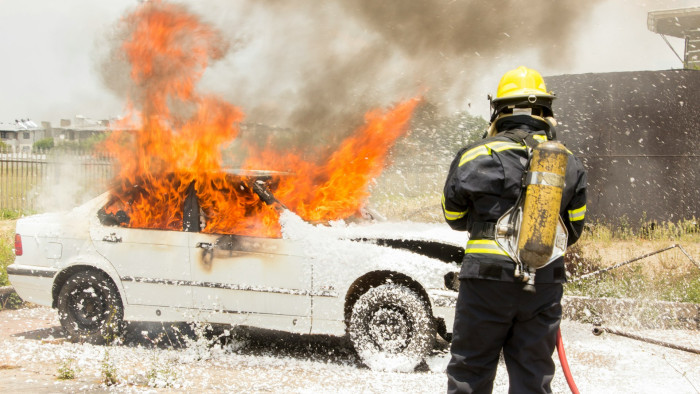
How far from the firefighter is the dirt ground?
1655 mm

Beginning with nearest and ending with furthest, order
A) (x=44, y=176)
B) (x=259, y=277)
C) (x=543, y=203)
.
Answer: (x=543, y=203)
(x=259, y=277)
(x=44, y=176)

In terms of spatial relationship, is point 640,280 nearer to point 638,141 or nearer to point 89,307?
point 638,141

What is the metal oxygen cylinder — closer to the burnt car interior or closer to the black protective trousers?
the black protective trousers

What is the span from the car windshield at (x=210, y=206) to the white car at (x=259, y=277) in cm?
8

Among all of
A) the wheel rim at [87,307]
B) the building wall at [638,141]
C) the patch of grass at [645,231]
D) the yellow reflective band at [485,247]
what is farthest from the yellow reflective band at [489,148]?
the building wall at [638,141]

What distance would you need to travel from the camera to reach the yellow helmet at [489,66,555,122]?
3.31 metres

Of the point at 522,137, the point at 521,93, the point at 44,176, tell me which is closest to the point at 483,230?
the point at 522,137

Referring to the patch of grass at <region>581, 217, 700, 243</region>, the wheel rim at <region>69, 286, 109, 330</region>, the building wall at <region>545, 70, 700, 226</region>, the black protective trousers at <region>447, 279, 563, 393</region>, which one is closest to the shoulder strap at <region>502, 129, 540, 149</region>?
the black protective trousers at <region>447, 279, 563, 393</region>

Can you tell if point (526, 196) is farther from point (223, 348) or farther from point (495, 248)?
point (223, 348)

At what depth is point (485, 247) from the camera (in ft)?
10.4

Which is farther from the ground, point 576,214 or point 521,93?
point 521,93

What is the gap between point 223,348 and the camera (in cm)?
588

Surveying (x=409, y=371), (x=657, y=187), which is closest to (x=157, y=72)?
(x=409, y=371)

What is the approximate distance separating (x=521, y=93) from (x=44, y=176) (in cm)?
1657
